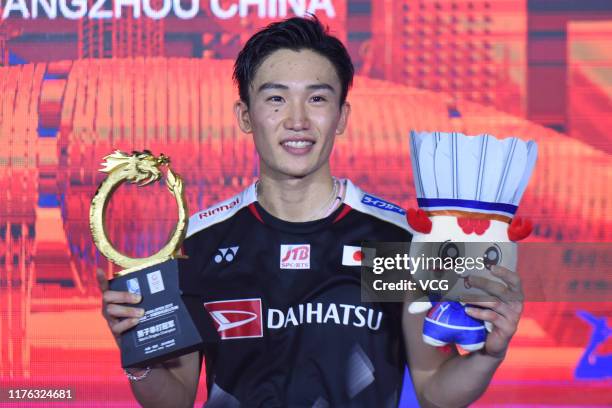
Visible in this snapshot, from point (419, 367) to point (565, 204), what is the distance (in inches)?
51.8

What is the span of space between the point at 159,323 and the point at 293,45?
689mm

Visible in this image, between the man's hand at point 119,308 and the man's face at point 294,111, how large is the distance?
1.43 feet

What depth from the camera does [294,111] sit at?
2.06m

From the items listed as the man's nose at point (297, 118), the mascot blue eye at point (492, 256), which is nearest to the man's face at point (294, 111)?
the man's nose at point (297, 118)

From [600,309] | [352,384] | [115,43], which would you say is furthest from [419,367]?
[115,43]

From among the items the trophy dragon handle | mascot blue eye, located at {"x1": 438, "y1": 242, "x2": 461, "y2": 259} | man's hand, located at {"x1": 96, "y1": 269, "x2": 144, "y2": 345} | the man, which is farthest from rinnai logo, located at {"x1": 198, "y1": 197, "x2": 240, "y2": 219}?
mascot blue eye, located at {"x1": 438, "y1": 242, "x2": 461, "y2": 259}

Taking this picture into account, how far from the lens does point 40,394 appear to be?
3217 mm

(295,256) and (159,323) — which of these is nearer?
(159,323)

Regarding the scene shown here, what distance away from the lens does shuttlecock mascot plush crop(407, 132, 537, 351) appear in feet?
6.12

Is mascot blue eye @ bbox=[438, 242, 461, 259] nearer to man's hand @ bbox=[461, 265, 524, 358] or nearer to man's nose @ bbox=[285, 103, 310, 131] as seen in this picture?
man's hand @ bbox=[461, 265, 524, 358]

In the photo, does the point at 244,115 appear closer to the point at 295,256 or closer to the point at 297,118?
the point at 297,118

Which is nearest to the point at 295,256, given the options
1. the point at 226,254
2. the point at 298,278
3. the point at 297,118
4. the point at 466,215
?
the point at 298,278

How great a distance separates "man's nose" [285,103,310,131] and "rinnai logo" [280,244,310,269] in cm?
28

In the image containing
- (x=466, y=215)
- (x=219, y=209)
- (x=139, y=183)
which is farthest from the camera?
(x=219, y=209)
